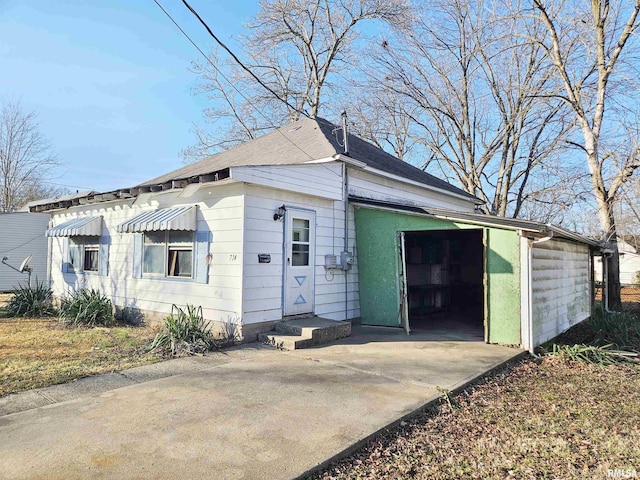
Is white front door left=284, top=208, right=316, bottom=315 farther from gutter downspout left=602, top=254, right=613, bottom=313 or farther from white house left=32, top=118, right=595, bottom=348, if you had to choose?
gutter downspout left=602, top=254, right=613, bottom=313

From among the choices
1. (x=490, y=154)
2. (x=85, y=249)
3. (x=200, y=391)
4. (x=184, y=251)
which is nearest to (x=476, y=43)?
(x=490, y=154)

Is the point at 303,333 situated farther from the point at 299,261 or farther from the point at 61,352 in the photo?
the point at 61,352

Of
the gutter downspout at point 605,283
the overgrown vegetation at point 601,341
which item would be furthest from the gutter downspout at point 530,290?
the gutter downspout at point 605,283

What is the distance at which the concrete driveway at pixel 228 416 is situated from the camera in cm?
286

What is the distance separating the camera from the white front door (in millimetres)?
7516

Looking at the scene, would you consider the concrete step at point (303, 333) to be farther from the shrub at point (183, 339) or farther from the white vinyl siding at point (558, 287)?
the white vinyl siding at point (558, 287)

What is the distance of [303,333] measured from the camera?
686 cm

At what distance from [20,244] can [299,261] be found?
15.0 metres

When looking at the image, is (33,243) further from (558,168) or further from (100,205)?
(558,168)

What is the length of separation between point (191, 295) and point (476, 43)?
1619 cm

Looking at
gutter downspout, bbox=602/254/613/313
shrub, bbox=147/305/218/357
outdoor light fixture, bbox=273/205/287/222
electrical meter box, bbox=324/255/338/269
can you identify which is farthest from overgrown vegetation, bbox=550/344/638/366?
gutter downspout, bbox=602/254/613/313

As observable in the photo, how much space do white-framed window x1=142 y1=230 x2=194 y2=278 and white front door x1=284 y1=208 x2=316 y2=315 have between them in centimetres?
185

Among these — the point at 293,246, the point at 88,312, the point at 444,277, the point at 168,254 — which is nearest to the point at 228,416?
the point at 293,246

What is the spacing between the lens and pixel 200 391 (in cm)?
446
